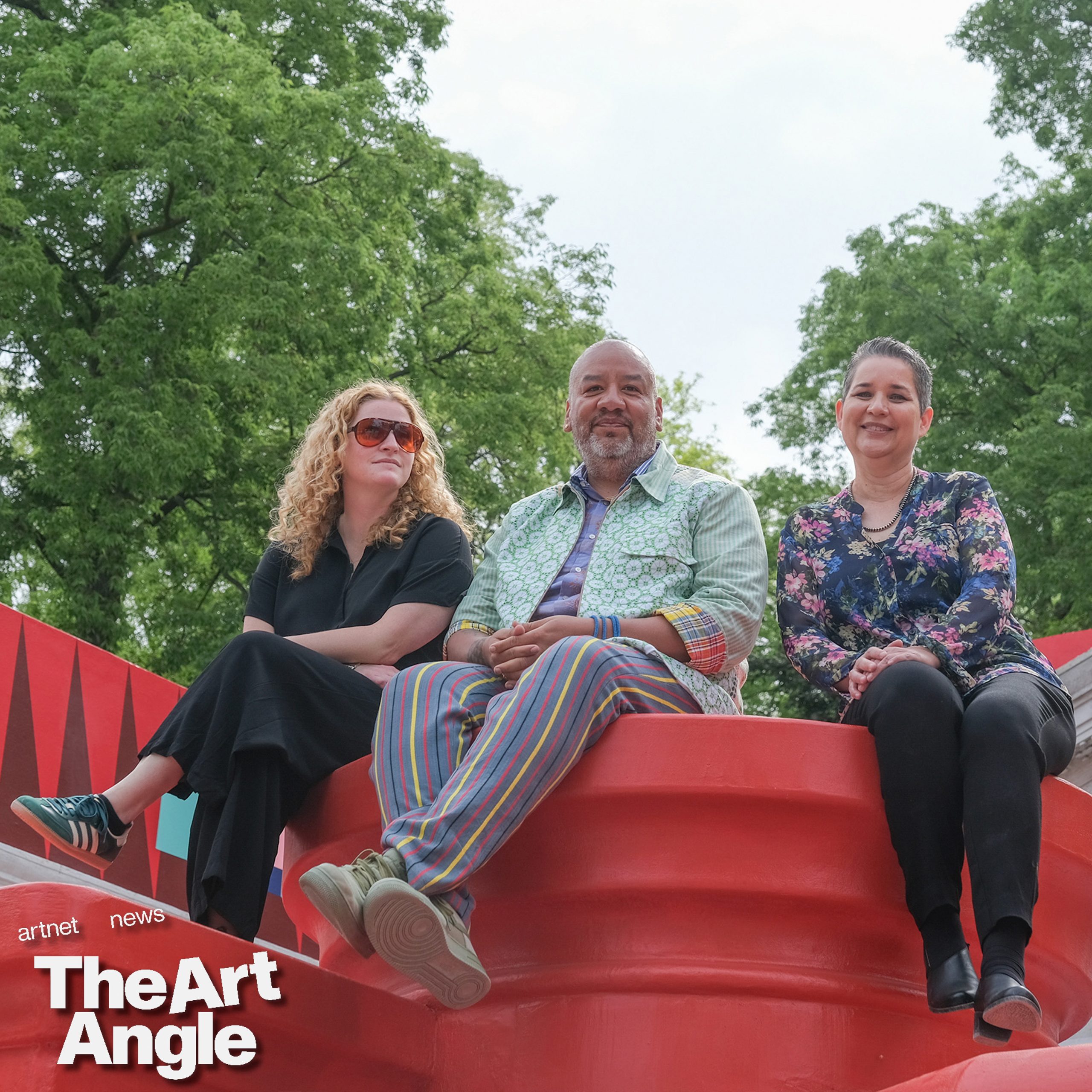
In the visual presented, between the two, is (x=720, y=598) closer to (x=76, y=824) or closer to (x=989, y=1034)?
(x=989, y=1034)

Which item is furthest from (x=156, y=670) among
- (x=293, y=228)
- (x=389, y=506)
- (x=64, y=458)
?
(x=389, y=506)

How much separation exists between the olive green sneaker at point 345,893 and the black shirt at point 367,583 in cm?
121

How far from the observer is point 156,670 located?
513 inches

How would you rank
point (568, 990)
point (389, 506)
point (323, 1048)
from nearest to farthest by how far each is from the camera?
point (323, 1048) → point (568, 990) → point (389, 506)

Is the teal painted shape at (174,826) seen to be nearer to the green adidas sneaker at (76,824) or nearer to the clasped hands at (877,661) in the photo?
the green adidas sneaker at (76,824)

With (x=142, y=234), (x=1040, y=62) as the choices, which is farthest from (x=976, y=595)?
(x=1040, y=62)

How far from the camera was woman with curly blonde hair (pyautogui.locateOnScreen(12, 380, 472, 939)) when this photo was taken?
2.86 m

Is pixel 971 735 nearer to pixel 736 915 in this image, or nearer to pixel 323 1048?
pixel 736 915

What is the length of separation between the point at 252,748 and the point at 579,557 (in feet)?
3.17

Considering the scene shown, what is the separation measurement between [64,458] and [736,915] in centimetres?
1071

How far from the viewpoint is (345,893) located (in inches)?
89.0

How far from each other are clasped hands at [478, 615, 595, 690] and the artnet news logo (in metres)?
0.84

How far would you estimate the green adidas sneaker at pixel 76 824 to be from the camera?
112 inches

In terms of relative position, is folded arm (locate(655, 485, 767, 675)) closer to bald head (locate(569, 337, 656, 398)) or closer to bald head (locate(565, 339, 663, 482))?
bald head (locate(565, 339, 663, 482))
